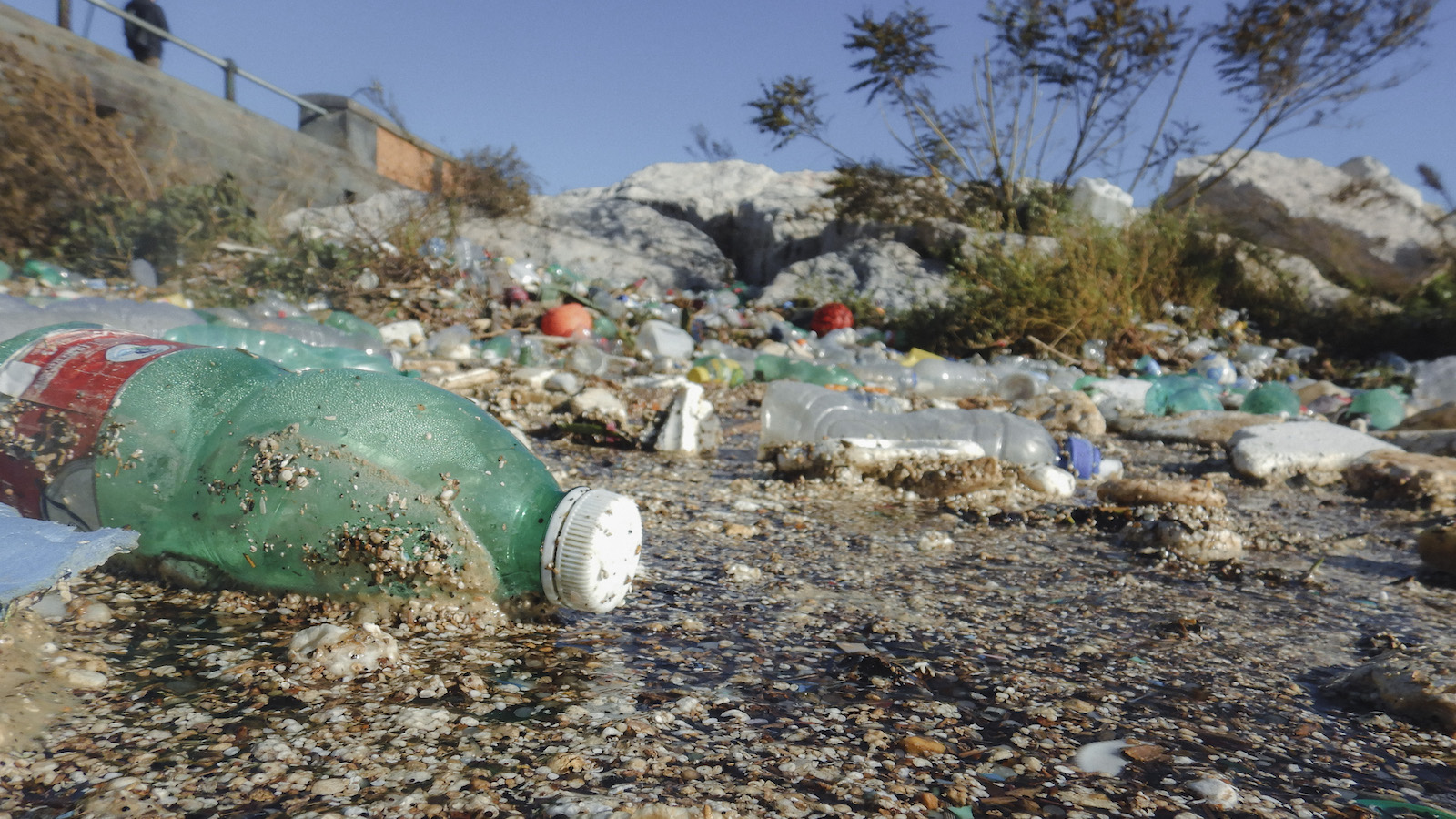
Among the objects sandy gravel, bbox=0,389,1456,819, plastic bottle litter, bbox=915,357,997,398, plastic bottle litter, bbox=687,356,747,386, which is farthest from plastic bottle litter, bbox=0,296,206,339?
plastic bottle litter, bbox=915,357,997,398

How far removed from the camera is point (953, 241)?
10.9 metres

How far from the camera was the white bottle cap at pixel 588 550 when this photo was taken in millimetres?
1033

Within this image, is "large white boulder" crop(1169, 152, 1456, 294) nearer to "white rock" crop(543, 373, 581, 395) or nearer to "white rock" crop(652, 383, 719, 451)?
"white rock" crop(543, 373, 581, 395)

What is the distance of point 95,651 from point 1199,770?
129cm

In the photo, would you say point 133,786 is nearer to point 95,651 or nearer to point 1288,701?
point 95,651

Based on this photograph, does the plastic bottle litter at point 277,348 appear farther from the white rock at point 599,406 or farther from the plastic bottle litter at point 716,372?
the plastic bottle litter at point 716,372

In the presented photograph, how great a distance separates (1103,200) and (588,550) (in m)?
11.8

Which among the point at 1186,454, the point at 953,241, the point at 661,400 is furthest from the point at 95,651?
the point at 953,241

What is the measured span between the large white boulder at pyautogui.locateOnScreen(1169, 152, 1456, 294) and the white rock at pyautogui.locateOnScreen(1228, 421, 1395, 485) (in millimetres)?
7979

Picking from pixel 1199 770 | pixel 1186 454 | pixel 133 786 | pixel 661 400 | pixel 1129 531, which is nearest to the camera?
pixel 133 786

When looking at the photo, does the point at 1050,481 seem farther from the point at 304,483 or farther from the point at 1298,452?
the point at 304,483

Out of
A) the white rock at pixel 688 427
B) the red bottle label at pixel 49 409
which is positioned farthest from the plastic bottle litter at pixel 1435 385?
the red bottle label at pixel 49 409

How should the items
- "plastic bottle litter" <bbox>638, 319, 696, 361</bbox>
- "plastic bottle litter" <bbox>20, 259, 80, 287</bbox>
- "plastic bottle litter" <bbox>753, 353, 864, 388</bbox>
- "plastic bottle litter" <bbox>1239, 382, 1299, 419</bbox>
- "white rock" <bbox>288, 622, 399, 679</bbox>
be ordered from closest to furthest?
"white rock" <bbox>288, 622, 399, 679</bbox> → "plastic bottle litter" <bbox>1239, 382, 1299, 419</bbox> → "plastic bottle litter" <bbox>20, 259, 80, 287</bbox> → "plastic bottle litter" <bbox>753, 353, 864, 388</bbox> → "plastic bottle litter" <bbox>638, 319, 696, 361</bbox>

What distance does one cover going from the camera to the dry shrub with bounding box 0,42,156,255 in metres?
6.11
